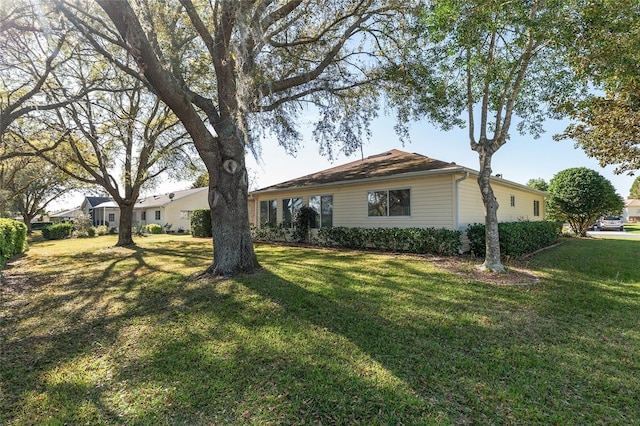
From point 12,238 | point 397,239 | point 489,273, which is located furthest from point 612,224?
point 12,238

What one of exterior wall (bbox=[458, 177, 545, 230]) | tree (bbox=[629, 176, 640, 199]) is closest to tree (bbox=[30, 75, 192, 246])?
exterior wall (bbox=[458, 177, 545, 230])

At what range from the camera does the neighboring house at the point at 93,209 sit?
1511 inches

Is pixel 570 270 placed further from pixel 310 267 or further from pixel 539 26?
pixel 310 267

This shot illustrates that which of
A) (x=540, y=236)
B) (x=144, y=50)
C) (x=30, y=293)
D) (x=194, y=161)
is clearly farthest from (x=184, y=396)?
(x=194, y=161)

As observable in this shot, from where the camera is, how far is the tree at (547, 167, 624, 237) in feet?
62.6

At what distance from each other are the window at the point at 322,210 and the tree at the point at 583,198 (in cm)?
1622

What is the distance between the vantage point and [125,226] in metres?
16.9

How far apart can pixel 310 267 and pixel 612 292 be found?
260 inches

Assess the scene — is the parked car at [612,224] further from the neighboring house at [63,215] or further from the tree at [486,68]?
the neighboring house at [63,215]

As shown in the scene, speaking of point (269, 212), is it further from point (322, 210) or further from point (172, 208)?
point (172, 208)

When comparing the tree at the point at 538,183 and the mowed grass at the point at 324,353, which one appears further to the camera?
the tree at the point at 538,183

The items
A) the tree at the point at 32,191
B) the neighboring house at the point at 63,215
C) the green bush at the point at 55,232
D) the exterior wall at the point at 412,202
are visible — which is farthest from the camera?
the neighboring house at the point at 63,215

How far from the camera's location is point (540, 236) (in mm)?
12555

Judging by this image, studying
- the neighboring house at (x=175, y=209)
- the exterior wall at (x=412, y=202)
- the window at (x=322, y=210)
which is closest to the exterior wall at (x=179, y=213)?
the neighboring house at (x=175, y=209)
